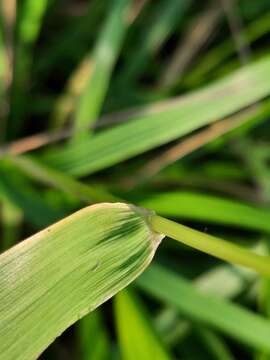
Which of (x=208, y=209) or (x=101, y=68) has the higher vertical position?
(x=101, y=68)

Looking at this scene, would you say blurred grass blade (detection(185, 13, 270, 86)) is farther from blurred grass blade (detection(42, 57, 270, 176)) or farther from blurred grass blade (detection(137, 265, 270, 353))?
blurred grass blade (detection(137, 265, 270, 353))

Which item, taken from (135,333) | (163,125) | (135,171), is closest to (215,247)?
(135,333)

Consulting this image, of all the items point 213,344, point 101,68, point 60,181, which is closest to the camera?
point 60,181

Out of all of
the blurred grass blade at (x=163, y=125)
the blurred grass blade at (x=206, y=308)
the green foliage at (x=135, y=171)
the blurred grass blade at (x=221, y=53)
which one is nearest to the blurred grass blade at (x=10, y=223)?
the green foliage at (x=135, y=171)

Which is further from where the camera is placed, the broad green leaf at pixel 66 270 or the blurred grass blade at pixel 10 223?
the blurred grass blade at pixel 10 223

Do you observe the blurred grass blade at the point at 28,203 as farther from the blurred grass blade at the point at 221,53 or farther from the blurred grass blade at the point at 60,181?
the blurred grass blade at the point at 221,53

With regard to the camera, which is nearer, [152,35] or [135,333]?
[135,333]

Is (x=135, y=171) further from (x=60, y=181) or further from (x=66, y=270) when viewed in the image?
(x=66, y=270)
